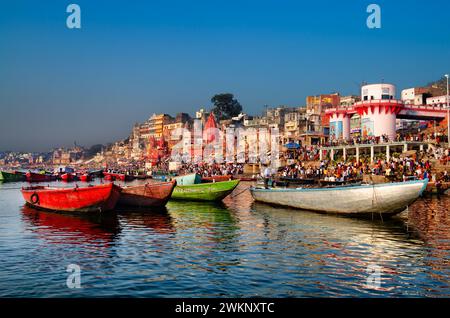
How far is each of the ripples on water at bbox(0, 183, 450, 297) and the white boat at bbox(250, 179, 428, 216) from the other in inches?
36.3

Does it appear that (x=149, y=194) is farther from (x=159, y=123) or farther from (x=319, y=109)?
(x=159, y=123)

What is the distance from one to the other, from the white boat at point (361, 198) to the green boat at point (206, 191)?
6.92m

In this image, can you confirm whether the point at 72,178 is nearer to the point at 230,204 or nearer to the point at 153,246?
the point at 230,204

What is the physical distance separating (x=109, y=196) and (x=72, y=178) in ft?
211

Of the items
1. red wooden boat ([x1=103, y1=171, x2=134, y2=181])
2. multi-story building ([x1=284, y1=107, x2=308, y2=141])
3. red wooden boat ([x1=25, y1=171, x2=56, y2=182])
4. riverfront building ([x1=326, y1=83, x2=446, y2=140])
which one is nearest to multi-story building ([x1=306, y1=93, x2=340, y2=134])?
multi-story building ([x1=284, y1=107, x2=308, y2=141])

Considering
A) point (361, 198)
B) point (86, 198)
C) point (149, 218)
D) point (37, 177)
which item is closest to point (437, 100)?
point (361, 198)

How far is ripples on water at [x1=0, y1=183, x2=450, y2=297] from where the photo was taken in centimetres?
1198

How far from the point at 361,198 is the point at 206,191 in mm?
14699

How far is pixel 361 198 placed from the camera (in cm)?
2478

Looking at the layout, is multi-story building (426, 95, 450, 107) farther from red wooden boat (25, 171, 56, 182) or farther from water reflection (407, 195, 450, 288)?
red wooden boat (25, 171, 56, 182)

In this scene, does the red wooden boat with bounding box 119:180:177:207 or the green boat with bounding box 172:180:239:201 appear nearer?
the red wooden boat with bounding box 119:180:177:207

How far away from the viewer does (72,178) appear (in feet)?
286

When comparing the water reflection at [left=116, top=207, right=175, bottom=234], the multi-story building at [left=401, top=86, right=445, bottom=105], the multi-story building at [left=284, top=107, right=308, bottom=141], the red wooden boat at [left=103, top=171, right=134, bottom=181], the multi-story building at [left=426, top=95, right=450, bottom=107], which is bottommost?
the red wooden boat at [left=103, top=171, right=134, bottom=181]
